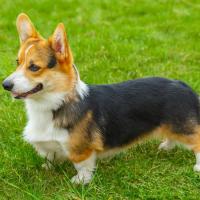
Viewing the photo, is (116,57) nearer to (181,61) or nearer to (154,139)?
(181,61)

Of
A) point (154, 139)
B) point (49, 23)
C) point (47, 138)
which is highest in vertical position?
point (47, 138)

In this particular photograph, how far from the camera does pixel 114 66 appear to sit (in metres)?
6.42

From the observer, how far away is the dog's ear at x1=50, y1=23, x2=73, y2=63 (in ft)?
12.2

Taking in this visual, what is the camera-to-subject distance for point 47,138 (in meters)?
3.93

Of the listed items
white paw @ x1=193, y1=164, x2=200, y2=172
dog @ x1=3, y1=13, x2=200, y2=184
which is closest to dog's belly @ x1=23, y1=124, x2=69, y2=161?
dog @ x1=3, y1=13, x2=200, y2=184

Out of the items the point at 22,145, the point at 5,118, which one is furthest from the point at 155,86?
the point at 5,118

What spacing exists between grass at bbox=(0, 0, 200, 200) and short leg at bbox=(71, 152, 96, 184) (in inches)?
2.5

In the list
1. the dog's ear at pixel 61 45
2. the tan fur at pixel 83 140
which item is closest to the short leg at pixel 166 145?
the tan fur at pixel 83 140

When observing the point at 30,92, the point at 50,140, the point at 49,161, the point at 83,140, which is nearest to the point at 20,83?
the point at 30,92

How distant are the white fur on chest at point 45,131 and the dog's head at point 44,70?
0.14 m

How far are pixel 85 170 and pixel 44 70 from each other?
0.92 metres

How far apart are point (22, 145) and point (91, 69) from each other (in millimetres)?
2039

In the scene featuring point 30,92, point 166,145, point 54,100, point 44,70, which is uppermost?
point 44,70

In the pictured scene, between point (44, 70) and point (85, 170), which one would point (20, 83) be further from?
point (85, 170)
